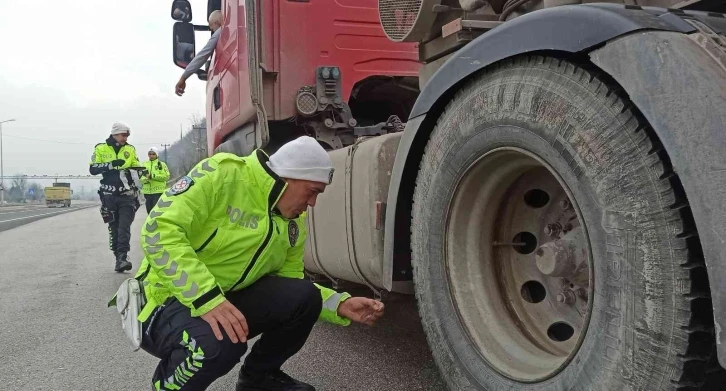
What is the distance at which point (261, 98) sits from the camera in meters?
3.76

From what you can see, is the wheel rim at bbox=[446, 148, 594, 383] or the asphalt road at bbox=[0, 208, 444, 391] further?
the asphalt road at bbox=[0, 208, 444, 391]

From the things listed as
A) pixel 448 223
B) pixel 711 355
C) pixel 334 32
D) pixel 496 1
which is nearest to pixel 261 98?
pixel 334 32

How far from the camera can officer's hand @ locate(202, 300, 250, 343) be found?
2184 millimetres

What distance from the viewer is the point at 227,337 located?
2.23m

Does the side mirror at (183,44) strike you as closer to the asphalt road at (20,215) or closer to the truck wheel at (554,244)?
the truck wheel at (554,244)

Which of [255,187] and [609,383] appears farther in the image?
[255,187]

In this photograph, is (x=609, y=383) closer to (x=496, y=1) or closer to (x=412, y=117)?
(x=412, y=117)

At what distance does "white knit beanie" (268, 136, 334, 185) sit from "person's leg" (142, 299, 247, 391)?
25.4 inches

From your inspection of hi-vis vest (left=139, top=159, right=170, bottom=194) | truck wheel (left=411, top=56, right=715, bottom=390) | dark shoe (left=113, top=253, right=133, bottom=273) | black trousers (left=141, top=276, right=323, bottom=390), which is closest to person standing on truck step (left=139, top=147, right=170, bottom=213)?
hi-vis vest (left=139, top=159, right=170, bottom=194)

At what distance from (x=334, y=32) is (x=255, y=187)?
76.4 inches

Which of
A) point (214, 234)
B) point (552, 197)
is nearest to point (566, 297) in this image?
point (552, 197)

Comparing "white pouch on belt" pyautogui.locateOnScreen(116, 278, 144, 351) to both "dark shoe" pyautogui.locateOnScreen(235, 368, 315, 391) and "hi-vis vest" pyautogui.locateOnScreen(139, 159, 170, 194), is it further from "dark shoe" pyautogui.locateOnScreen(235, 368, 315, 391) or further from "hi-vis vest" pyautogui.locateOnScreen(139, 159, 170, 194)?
"hi-vis vest" pyautogui.locateOnScreen(139, 159, 170, 194)

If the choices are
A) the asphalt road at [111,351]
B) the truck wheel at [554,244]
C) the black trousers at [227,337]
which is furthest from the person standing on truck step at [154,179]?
the truck wheel at [554,244]

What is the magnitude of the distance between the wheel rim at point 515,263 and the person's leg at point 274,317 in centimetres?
77
